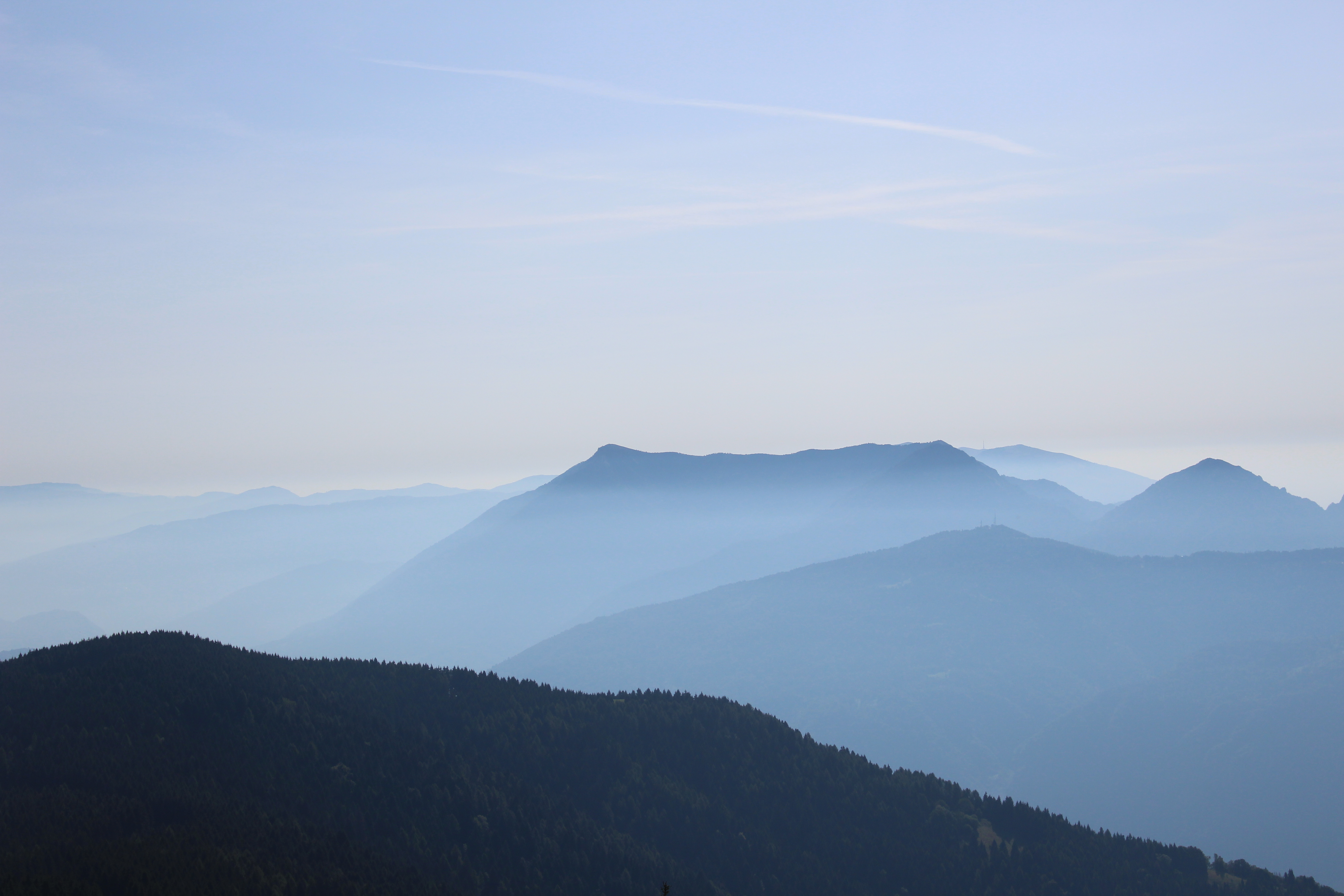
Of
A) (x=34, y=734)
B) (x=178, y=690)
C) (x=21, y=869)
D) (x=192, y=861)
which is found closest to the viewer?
(x=21, y=869)

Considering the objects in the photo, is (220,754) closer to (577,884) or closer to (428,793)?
(428,793)

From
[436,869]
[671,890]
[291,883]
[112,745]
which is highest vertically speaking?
[112,745]

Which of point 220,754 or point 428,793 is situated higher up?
point 220,754

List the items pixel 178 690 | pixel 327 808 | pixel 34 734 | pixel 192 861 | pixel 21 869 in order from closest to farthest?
1. pixel 21 869
2. pixel 192 861
3. pixel 34 734
4. pixel 327 808
5. pixel 178 690

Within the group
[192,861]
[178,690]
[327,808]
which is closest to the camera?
[192,861]

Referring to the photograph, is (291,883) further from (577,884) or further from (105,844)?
(577,884)

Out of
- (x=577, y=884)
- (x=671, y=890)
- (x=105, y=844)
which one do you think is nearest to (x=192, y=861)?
(x=105, y=844)

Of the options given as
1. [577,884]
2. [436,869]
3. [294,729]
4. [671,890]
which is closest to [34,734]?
[294,729]

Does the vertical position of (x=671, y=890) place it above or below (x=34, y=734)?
below

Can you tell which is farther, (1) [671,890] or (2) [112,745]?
(1) [671,890]
